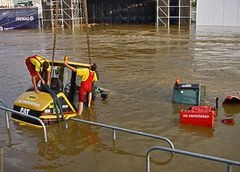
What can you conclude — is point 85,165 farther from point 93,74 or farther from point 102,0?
point 102,0

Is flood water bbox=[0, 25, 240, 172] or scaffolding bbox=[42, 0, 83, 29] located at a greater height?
scaffolding bbox=[42, 0, 83, 29]

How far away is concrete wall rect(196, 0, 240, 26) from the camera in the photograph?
40344 millimetres

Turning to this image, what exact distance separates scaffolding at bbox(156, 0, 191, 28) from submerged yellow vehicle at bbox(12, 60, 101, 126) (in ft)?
116

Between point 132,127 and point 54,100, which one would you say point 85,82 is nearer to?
point 54,100

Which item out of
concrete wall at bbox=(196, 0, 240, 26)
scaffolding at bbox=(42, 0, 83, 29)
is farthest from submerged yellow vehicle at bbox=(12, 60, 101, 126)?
scaffolding at bbox=(42, 0, 83, 29)

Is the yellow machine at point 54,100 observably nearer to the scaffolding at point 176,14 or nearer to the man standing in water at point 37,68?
the man standing in water at point 37,68

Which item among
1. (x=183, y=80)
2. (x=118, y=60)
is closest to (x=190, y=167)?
(x=183, y=80)

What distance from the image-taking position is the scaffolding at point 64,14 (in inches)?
1829

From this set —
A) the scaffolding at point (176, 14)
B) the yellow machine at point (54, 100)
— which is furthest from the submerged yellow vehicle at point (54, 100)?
the scaffolding at point (176, 14)

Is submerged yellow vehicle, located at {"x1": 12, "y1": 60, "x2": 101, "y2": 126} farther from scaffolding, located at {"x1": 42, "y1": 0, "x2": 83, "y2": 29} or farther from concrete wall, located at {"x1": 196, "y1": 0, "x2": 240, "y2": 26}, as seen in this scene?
scaffolding, located at {"x1": 42, "y1": 0, "x2": 83, "y2": 29}

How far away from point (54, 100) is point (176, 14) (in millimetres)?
39139

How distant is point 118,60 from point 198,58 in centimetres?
485

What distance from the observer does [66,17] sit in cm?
4750

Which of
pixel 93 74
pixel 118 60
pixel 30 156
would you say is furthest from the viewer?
pixel 118 60
